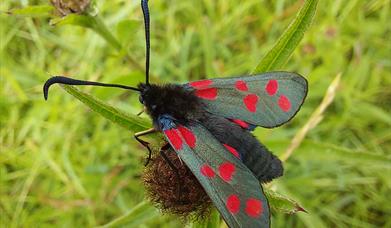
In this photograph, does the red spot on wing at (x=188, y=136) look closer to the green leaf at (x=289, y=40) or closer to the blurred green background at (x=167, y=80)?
the green leaf at (x=289, y=40)

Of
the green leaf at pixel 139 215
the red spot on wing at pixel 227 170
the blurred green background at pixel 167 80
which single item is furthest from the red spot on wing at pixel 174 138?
the blurred green background at pixel 167 80

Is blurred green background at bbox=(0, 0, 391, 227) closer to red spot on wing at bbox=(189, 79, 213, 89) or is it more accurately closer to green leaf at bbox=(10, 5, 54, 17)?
green leaf at bbox=(10, 5, 54, 17)

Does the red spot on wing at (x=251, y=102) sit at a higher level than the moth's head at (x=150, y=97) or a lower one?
lower

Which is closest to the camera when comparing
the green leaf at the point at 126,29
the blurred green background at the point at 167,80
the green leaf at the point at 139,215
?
the green leaf at the point at 139,215

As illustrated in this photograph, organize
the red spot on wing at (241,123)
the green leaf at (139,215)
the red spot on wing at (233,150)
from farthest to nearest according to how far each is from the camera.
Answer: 1. the green leaf at (139,215)
2. the red spot on wing at (241,123)
3. the red spot on wing at (233,150)

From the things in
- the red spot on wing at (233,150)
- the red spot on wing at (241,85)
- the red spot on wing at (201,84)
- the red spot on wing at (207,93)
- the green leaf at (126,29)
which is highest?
the green leaf at (126,29)

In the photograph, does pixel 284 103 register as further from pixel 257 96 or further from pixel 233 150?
pixel 233 150

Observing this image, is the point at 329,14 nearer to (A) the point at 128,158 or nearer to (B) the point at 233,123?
(A) the point at 128,158

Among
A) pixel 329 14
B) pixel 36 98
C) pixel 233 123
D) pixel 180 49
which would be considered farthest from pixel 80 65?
pixel 233 123
